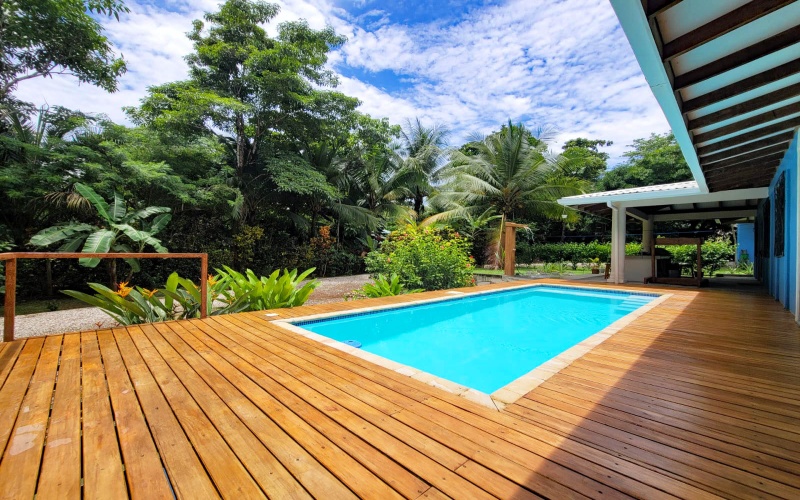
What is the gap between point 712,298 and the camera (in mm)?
6336

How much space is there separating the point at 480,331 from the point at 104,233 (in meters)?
7.42

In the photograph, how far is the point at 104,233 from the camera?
22.4ft

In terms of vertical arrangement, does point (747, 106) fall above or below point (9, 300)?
above

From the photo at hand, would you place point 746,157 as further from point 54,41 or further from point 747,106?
point 54,41

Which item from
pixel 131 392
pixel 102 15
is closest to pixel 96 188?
pixel 102 15

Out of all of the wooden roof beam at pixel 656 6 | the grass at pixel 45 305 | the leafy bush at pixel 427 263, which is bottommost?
the grass at pixel 45 305

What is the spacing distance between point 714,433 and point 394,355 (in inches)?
122

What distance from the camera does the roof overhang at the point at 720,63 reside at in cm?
211

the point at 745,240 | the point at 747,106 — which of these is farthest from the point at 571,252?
the point at 747,106

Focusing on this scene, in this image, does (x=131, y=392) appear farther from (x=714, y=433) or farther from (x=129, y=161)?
(x=129, y=161)

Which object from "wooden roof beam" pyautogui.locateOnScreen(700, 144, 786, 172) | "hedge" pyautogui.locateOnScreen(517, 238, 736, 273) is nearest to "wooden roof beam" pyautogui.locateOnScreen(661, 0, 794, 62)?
"wooden roof beam" pyautogui.locateOnScreen(700, 144, 786, 172)

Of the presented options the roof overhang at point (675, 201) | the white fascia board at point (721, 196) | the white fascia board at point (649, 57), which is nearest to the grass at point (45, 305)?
the white fascia board at point (649, 57)

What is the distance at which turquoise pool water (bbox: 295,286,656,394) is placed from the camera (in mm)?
4031

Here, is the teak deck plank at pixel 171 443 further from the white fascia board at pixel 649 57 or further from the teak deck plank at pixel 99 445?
the white fascia board at pixel 649 57
